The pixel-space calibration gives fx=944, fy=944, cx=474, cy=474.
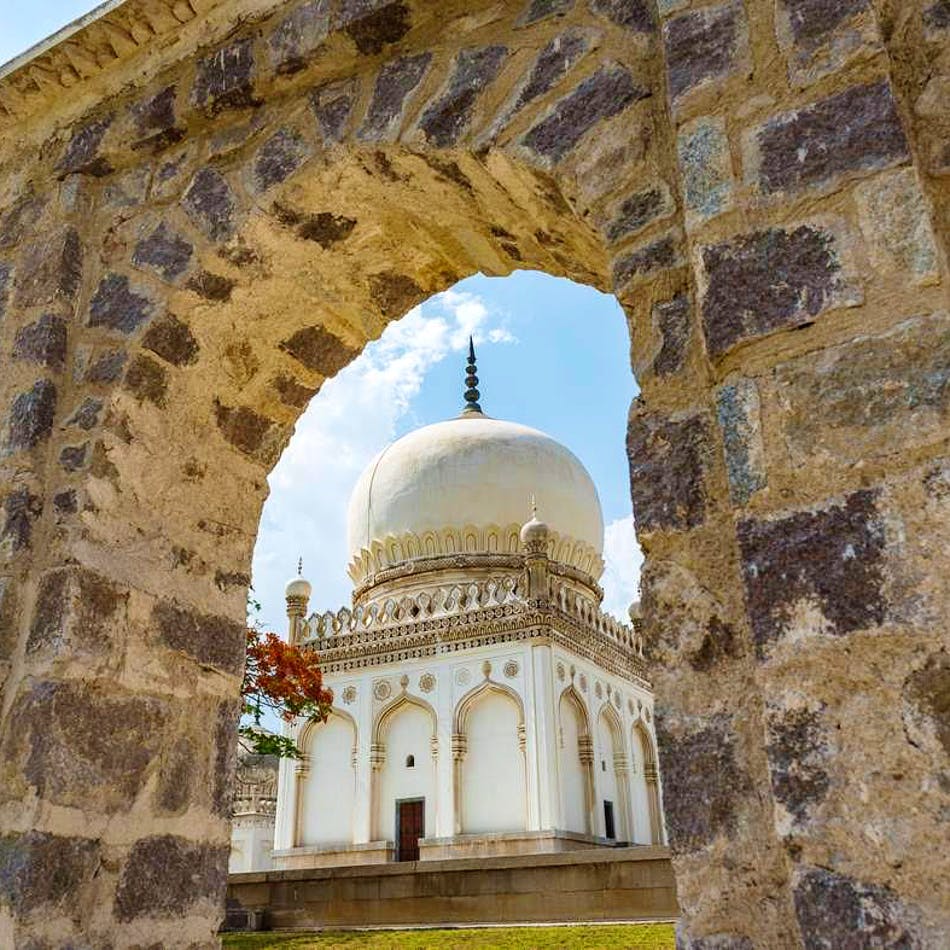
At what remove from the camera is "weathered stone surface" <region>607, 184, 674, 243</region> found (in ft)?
6.95

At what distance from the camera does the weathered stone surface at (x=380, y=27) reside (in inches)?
105

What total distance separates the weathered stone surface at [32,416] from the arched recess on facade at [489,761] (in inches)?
502

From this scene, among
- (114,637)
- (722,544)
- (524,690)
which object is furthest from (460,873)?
(722,544)

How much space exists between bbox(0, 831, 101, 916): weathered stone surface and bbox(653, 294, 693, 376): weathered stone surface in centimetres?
192

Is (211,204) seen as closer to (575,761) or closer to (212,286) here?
(212,286)

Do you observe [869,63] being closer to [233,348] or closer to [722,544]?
[722,544]

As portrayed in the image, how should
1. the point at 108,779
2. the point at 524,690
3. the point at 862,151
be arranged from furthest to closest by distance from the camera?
the point at 524,690 < the point at 108,779 < the point at 862,151

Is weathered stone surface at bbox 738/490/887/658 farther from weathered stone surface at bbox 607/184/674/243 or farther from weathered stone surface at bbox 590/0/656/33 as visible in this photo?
weathered stone surface at bbox 590/0/656/33

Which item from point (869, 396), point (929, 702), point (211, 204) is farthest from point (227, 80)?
point (929, 702)

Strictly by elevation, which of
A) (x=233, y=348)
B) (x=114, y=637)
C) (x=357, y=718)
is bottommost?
(x=114, y=637)

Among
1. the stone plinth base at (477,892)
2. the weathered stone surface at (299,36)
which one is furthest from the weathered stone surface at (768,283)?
the stone plinth base at (477,892)

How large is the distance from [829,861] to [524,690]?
13821mm

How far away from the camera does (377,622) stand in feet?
55.6

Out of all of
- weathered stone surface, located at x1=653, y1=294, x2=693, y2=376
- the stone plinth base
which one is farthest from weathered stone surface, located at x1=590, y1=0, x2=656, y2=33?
the stone plinth base
